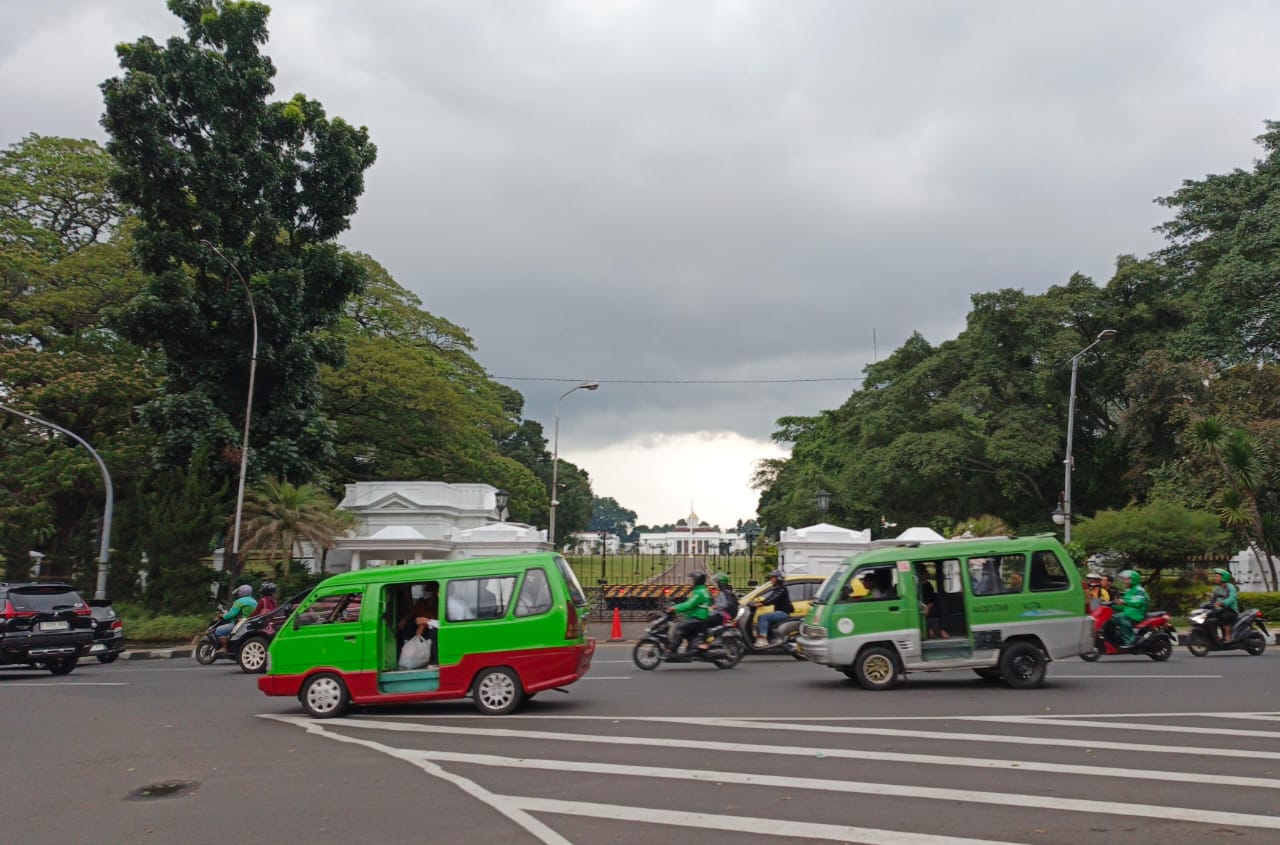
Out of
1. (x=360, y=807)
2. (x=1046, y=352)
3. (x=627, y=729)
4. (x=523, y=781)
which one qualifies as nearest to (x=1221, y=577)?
(x=627, y=729)

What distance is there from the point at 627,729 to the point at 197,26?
29.7 m

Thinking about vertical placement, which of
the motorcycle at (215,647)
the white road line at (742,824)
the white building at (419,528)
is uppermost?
the white building at (419,528)

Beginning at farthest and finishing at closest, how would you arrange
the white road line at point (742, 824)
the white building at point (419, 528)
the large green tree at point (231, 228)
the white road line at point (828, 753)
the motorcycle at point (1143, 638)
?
the white building at point (419, 528) < the large green tree at point (231, 228) < the motorcycle at point (1143, 638) < the white road line at point (828, 753) < the white road line at point (742, 824)

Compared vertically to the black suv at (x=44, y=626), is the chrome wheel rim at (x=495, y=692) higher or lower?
lower

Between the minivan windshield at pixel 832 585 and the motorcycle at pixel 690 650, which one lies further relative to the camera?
the motorcycle at pixel 690 650

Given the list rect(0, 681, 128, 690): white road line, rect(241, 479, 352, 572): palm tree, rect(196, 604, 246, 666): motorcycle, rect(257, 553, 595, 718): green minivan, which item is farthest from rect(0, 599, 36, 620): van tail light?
rect(241, 479, 352, 572): palm tree

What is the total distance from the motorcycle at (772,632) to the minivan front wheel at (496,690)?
271 inches

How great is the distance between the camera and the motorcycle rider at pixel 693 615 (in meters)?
17.3

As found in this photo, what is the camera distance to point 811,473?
188 ft

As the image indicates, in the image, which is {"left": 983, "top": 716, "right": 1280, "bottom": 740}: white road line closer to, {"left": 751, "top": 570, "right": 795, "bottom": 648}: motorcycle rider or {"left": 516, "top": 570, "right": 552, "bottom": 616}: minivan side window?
{"left": 516, "top": 570, "right": 552, "bottom": 616}: minivan side window

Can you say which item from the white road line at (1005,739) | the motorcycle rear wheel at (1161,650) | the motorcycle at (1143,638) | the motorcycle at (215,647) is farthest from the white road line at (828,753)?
the motorcycle rear wheel at (1161,650)

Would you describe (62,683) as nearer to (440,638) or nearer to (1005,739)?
(440,638)

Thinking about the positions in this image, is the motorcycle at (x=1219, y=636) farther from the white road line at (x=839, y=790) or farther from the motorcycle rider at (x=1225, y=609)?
the white road line at (x=839, y=790)

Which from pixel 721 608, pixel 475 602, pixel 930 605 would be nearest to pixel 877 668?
pixel 930 605
